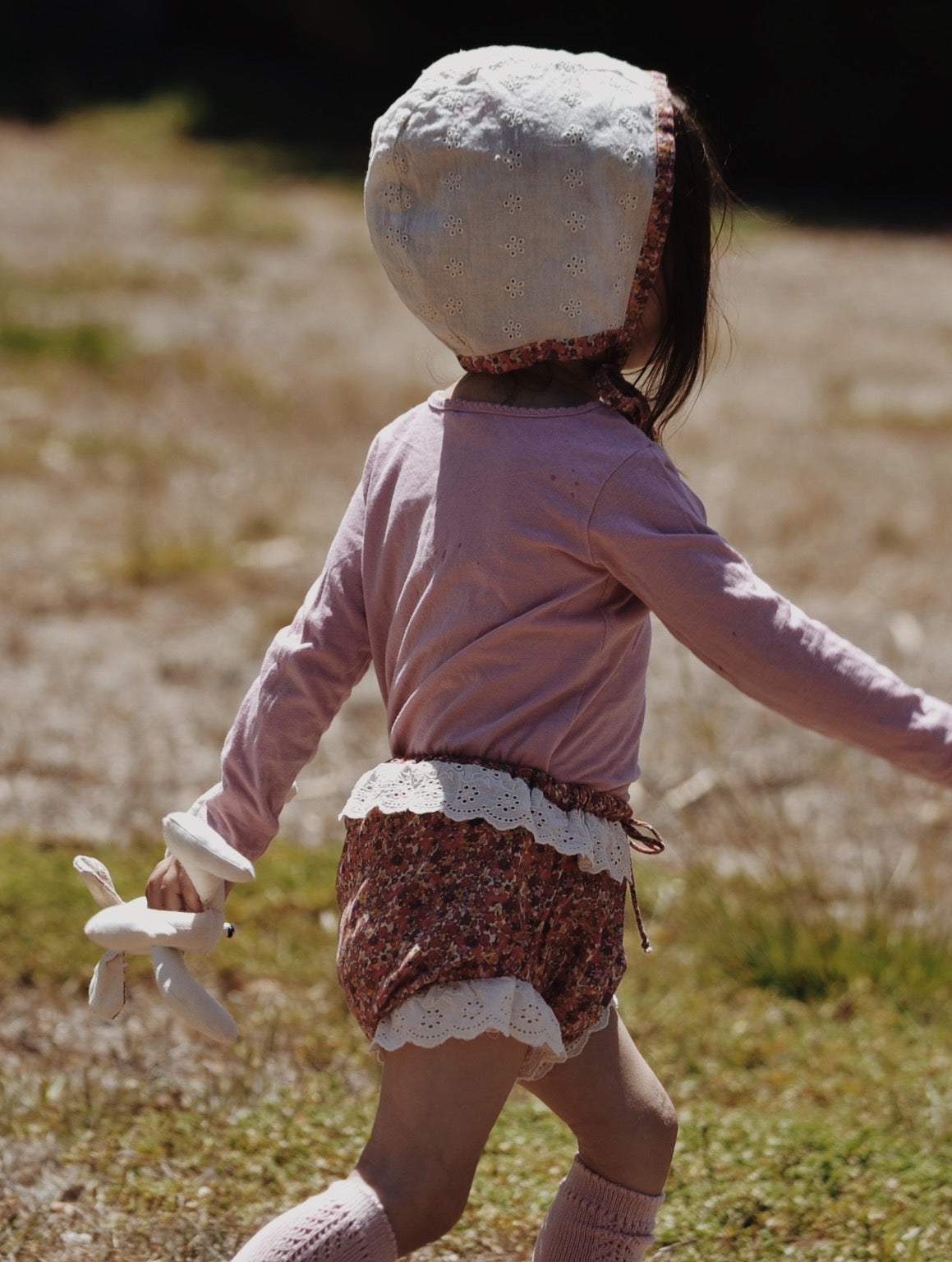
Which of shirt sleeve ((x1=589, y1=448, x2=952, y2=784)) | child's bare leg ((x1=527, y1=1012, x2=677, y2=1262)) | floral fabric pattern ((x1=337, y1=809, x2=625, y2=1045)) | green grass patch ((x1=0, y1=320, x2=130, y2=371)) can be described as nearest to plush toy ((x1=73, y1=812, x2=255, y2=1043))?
floral fabric pattern ((x1=337, y1=809, x2=625, y2=1045))

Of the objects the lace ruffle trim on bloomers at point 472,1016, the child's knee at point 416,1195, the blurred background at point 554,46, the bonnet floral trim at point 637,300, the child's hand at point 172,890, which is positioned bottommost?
the blurred background at point 554,46

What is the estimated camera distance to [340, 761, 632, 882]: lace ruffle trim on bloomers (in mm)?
1831

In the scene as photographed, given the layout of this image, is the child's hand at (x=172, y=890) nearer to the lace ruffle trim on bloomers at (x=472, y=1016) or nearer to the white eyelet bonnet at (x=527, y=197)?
the lace ruffle trim on bloomers at (x=472, y=1016)

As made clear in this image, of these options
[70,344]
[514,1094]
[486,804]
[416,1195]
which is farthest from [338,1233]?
[70,344]

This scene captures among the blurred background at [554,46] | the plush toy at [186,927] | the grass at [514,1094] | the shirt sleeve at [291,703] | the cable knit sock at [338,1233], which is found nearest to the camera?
the cable knit sock at [338,1233]

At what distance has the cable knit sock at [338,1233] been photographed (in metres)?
1.74

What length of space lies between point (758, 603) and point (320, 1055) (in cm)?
152

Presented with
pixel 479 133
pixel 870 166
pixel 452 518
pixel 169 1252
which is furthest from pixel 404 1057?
pixel 870 166

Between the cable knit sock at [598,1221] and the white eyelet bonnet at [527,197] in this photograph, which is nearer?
the white eyelet bonnet at [527,197]

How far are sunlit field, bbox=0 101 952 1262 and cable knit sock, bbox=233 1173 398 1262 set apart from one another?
64 cm

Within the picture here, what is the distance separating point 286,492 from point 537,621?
521 cm

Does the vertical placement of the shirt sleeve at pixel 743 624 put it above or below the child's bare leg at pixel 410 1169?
above

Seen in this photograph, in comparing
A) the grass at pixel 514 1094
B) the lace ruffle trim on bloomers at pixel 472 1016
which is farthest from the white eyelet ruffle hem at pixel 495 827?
the grass at pixel 514 1094

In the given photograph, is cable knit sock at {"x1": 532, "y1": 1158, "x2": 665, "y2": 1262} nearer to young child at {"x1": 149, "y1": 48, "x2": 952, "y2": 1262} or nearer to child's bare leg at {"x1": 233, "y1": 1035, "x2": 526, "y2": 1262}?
young child at {"x1": 149, "y1": 48, "x2": 952, "y2": 1262}
